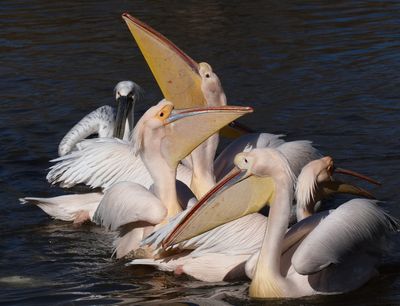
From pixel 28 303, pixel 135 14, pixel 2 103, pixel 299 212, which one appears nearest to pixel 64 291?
pixel 28 303

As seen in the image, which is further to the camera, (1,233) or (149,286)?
(1,233)

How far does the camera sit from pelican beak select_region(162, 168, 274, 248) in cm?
516

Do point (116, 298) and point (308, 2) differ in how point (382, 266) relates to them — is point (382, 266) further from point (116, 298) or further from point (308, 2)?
point (308, 2)

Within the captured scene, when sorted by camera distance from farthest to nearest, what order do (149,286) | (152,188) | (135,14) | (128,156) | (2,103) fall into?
(135,14) < (2,103) < (128,156) < (152,188) < (149,286)

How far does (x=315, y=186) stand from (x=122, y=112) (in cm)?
229

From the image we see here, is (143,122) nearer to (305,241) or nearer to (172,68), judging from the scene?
(172,68)

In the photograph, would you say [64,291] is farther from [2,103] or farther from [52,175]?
[2,103]

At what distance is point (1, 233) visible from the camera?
641 centimetres

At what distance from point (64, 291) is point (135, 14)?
21.2ft

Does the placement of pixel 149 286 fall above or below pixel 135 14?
below

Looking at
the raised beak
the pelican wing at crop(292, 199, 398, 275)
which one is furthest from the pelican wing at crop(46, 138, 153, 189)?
the pelican wing at crop(292, 199, 398, 275)

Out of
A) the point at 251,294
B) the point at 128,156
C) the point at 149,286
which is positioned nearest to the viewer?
the point at 251,294

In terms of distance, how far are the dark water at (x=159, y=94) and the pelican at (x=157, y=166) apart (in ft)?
0.81

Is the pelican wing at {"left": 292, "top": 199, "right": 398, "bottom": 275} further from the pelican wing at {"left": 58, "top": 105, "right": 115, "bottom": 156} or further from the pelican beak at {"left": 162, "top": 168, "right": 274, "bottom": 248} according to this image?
the pelican wing at {"left": 58, "top": 105, "right": 115, "bottom": 156}
